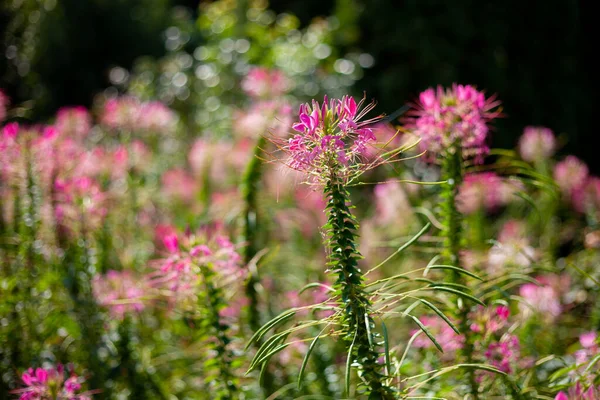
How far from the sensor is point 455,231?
3.74 feet

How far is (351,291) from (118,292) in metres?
1.03

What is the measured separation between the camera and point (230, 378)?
114cm

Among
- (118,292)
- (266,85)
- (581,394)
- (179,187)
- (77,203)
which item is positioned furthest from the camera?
(179,187)

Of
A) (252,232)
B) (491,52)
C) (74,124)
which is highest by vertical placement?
(491,52)

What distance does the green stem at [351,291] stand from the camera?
80 cm

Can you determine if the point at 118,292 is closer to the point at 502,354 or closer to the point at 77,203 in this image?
the point at 77,203

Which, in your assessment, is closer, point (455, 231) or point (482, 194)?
point (455, 231)

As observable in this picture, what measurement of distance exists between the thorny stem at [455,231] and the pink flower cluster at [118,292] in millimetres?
846

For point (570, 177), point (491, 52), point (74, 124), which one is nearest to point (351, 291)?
point (74, 124)

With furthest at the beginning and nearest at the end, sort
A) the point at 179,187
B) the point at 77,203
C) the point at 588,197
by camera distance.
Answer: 1. the point at 179,187
2. the point at 588,197
3. the point at 77,203

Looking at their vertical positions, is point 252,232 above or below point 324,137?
above

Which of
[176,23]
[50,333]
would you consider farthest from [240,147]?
[176,23]

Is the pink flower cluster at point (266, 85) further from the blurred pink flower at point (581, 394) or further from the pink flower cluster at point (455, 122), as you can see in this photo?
the blurred pink flower at point (581, 394)

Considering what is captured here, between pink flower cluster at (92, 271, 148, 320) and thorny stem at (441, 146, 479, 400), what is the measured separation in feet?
2.77
